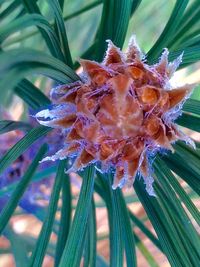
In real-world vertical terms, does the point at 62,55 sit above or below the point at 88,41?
below

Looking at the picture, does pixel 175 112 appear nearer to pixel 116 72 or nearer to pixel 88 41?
pixel 116 72

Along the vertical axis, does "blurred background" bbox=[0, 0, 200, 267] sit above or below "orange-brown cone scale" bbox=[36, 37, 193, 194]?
above

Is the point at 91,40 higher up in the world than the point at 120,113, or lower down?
higher up

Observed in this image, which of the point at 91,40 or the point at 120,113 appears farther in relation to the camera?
the point at 91,40

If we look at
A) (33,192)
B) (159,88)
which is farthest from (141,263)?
(159,88)

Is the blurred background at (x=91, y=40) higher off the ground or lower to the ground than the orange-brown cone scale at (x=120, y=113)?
higher

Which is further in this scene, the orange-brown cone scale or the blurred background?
the blurred background

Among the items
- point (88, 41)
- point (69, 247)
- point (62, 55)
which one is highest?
point (88, 41)

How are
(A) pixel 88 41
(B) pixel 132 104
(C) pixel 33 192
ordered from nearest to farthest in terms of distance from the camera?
1. (B) pixel 132 104
2. (C) pixel 33 192
3. (A) pixel 88 41
